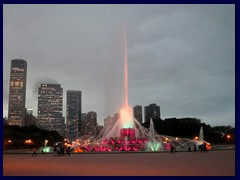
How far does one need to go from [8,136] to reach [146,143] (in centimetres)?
5635

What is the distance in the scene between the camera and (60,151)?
33.8 metres

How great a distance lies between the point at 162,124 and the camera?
103 meters

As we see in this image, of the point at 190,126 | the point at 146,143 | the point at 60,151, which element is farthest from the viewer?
the point at 190,126

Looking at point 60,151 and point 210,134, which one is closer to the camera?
point 60,151
